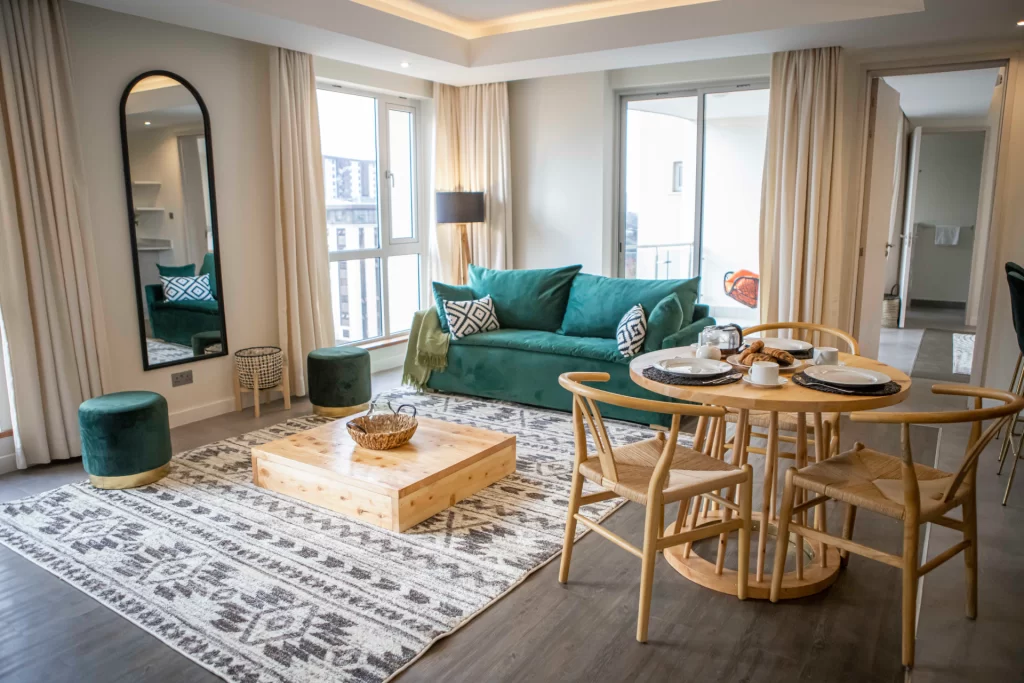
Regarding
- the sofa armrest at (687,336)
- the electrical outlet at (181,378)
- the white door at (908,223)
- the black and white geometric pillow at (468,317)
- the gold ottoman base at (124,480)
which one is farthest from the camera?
the white door at (908,223)

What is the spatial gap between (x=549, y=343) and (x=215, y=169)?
243cm

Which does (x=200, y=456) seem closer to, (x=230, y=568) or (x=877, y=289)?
(x=230, y=568)

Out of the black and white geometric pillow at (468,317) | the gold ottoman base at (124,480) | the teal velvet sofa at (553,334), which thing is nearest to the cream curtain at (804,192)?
the teal velvet sofa at (553,334)

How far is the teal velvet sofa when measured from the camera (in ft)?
14.6

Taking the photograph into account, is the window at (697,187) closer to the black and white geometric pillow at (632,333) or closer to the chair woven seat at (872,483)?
the black and white geometric pillow at (632,333)

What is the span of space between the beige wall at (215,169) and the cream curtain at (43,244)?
191 millimetres

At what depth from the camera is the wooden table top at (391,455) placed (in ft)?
9.92

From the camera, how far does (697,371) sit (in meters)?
2.47

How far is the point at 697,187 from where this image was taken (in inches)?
238

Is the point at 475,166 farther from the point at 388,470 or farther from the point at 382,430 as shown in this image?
the point at 388,470

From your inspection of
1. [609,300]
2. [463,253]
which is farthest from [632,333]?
[463,253]

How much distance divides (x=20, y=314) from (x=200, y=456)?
1.13 meters

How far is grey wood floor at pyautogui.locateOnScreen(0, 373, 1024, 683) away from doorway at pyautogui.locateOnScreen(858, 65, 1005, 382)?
10.6 ft

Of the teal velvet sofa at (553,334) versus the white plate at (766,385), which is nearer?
the white plate at (766,385)
